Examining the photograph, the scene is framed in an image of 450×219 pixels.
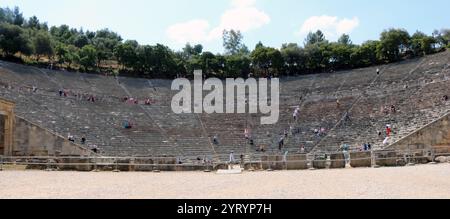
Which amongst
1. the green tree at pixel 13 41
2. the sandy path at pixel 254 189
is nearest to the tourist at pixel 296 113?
the sandy path at pixel 254 189

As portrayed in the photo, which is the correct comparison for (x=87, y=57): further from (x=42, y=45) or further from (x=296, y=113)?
(x=296, y=113)

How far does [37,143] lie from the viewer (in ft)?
96.0

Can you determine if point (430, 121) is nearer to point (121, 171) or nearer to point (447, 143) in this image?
point (447, 143)

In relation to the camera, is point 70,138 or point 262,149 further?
point 262,149

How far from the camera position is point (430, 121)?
29688 millimetres

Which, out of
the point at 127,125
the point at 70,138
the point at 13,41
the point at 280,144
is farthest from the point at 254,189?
the point at 13,41

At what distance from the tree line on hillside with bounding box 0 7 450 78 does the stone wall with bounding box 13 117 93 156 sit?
23898mm

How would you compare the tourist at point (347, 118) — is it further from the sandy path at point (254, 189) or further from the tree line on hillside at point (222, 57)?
the sandy path at point (254, 189)

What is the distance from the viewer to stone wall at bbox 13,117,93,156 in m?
28.5

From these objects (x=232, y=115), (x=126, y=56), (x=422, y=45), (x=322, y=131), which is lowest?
(x=322, y=131)

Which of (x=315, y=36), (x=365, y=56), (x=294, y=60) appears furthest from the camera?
(x=315, y=36)

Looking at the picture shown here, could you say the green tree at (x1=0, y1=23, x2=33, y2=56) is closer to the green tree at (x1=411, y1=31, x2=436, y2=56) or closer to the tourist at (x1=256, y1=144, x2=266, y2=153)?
the tourist at (x1=256, y1=144, x2=266, y2=153)
